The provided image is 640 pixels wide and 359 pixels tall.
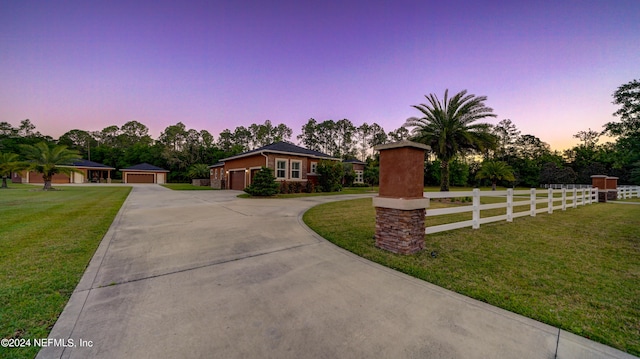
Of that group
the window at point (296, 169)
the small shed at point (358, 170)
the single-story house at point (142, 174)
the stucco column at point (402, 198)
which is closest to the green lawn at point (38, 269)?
the stucco column at point (402, 198)

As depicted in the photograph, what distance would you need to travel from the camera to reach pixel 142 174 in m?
40.8

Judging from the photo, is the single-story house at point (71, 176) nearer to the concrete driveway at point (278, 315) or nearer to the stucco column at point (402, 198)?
the concrete driveway at point (278, 315)

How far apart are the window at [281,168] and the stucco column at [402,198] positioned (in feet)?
48.0

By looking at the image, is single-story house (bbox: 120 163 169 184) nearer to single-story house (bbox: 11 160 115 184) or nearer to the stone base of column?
single-story house (bbox: 11 160 115 184)

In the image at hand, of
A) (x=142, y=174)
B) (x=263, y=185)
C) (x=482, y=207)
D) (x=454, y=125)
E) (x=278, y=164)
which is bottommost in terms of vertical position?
(x=482, y=207)

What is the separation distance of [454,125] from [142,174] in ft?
157

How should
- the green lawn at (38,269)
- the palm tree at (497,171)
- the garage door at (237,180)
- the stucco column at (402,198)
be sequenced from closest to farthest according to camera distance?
the green lawn at (38,269) → the stucco column at (402,198) → the palm tree at (497,171) → the garage door at (237,180)

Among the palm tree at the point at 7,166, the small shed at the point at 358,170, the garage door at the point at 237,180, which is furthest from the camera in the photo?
the small shed at the point at 358,170

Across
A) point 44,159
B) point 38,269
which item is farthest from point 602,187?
point 44,159

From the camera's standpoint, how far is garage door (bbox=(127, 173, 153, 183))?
132ft

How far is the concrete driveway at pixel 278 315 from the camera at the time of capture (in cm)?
181

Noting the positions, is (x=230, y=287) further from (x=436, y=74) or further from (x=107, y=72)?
(x=107, y=72)

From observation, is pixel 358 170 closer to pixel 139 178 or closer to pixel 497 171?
pixel 497 171

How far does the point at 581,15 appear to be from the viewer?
8.12m
